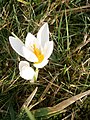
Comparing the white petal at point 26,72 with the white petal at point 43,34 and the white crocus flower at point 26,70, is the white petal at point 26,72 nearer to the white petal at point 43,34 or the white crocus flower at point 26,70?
the white crocus flower at point 26,70

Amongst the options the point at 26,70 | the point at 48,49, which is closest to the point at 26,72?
the point at 26,70

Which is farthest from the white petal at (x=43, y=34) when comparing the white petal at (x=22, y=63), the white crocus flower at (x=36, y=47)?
the white petal at (x=22, y=63)

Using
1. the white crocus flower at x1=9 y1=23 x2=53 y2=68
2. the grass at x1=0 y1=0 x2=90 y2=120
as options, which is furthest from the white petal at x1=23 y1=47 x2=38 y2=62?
the grass at x1=0 y1=0 x2=90 y2=120

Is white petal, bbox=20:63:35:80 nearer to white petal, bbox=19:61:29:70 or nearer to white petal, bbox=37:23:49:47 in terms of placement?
white petal, bbox=19:61:29:70

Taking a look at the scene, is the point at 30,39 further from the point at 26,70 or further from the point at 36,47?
the point at 26,70

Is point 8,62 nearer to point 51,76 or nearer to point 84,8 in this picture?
point 51,76
